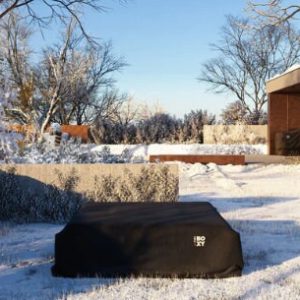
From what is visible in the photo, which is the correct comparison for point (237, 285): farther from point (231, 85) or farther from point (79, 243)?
point (231, 85)

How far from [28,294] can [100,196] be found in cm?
383

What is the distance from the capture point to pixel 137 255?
4.84 m

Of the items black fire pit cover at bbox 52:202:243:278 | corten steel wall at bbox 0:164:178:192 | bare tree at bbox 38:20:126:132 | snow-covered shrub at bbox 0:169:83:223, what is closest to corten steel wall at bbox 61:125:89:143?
bare tree at bbox 38:20:126:132

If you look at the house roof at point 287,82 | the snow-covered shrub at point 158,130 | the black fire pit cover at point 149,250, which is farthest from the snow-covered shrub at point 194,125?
the black fire pit cover at point 149,250

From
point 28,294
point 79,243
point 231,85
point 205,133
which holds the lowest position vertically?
point 28,294

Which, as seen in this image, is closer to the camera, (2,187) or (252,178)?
(2,187)

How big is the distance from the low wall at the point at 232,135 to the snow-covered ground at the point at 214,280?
1681 cm

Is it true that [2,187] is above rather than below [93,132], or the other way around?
below

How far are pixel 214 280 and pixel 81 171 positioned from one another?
3851 mm

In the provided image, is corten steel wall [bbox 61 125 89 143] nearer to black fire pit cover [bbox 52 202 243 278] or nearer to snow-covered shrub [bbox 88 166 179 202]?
snow-covered shrub [bbox 88 166 179 202]

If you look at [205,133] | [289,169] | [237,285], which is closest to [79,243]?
[237,285]

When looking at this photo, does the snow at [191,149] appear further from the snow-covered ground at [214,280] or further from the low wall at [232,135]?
the snow-covered ground at [214,280]

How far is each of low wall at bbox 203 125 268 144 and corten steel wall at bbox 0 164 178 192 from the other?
18.8 meters

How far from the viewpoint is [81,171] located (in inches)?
321
